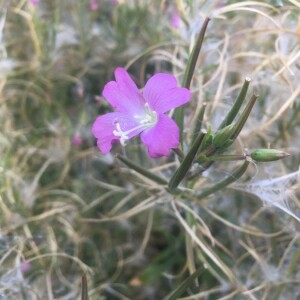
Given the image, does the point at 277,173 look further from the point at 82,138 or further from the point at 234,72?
the point at 82,138

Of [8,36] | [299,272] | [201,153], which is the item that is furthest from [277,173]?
[8,36]

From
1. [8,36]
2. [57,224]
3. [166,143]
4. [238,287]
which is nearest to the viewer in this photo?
[166,143]

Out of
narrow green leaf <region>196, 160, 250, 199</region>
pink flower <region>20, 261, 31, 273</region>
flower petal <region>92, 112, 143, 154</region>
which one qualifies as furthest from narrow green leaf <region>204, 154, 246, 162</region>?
pink flower <region>20, 261, 31, 273</region>

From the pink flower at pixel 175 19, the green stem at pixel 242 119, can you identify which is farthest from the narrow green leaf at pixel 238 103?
the pink flower at pixel 175 19

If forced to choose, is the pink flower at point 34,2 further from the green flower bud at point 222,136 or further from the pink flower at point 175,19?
the green flower bud at point 222,136

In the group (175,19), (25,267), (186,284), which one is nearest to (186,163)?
(186,284)

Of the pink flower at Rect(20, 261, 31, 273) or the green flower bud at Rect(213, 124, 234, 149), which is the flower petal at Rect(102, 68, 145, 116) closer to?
the green flower bud at Rect(213, 124, 234, 149)
